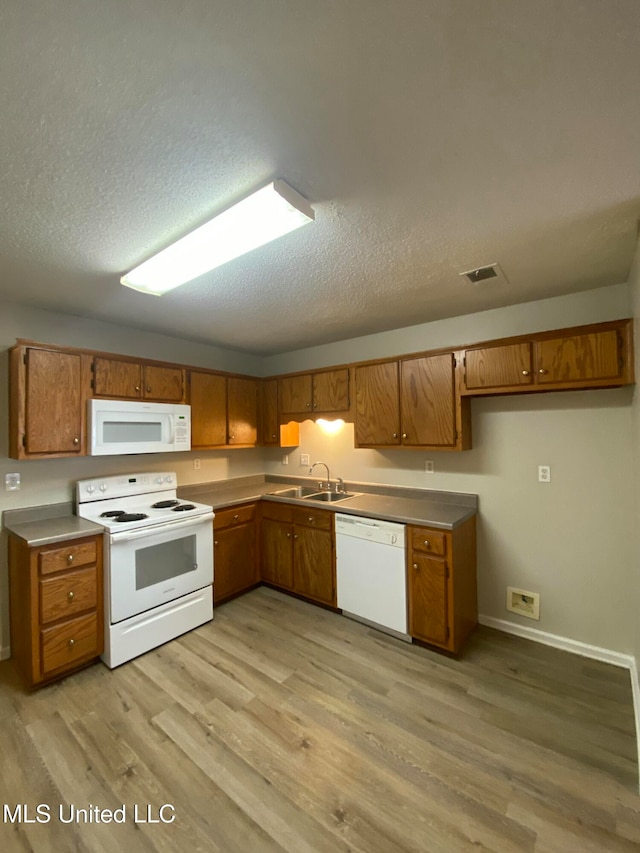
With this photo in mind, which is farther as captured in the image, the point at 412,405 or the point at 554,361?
the point at 412,405

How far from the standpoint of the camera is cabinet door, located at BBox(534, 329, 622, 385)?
205 cm

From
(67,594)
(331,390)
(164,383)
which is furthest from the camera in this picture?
(331,390)

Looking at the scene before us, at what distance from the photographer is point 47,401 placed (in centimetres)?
237

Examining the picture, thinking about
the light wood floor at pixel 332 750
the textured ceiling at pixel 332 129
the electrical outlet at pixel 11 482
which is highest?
the textured ceiling at pixel 332 129

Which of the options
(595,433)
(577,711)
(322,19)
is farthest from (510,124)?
(577,711)

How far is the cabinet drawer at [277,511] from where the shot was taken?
10.7ft

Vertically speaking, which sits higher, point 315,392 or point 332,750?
point 315,392

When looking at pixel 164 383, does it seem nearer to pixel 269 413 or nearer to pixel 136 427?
pixel 136 427

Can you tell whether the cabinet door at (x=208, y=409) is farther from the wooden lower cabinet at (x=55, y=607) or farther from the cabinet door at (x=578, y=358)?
the cabinet door at (x=578, y=358)

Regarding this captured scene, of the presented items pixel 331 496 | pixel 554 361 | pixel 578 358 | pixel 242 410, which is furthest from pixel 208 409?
pixel 578 358

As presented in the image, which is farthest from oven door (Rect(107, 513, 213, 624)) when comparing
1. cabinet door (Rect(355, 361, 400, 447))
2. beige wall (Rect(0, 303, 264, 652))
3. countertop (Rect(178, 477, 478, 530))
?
cabinet door (Rect(355, 361, 400, 447))

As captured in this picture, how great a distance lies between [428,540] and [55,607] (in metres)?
2.37

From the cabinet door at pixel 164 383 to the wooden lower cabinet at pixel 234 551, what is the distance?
108 centimetres
